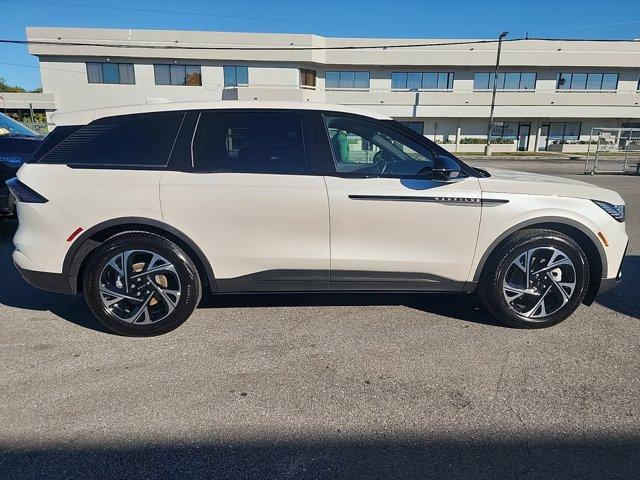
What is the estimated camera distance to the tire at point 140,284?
124 inches

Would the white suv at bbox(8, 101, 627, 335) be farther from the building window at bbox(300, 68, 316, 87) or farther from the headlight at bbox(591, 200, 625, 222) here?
the building window at bbox(300, 68, 316, 87)

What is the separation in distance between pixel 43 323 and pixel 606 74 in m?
44.2

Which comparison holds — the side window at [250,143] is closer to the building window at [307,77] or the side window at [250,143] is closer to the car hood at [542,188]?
the car hood at [542,188]

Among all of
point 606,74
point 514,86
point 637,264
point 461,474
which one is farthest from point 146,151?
point 606,74

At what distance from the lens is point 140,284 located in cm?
321

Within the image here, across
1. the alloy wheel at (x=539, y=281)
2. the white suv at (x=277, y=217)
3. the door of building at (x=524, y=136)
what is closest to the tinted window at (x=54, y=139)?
the white suv at (x=277, y=217)

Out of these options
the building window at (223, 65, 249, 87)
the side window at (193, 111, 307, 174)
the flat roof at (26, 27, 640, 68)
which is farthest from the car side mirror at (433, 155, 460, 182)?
the building window at (223, 65, 249, 87)

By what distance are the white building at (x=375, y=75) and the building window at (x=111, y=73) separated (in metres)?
0.08

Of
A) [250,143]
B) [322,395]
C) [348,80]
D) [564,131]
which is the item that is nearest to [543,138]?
[564,131]

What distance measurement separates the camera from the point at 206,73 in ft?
108

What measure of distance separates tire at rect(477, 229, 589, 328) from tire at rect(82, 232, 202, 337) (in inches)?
95.4

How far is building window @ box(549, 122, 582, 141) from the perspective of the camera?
123 feet

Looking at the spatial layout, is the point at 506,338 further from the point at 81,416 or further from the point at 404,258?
the point at 81,416

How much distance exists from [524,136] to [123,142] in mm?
41191
